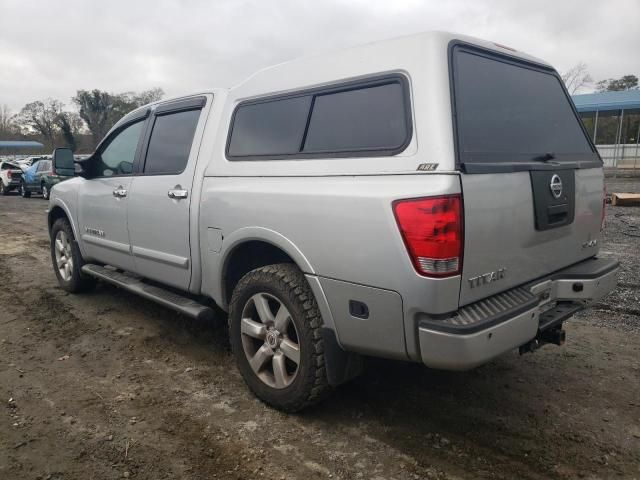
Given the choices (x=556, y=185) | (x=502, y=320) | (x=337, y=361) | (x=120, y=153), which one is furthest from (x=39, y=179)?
(x=502, y=320)

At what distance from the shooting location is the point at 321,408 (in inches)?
124

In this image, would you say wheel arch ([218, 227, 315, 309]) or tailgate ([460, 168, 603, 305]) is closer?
tailgate ([460, 168, 603, 305])

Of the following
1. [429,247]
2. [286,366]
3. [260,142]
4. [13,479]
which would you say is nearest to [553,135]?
[429,247]

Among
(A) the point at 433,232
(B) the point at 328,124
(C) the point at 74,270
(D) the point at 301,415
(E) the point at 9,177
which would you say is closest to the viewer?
(A) the point at 433,232

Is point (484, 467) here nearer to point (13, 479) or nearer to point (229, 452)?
point (229, 452)

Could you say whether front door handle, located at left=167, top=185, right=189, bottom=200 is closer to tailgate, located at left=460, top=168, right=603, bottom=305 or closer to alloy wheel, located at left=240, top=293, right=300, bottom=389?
alloy wheel, located at left=240, top=293, right=300, bottom=389

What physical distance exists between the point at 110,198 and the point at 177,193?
1.21 m

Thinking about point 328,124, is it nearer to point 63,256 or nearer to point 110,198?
point 110,198

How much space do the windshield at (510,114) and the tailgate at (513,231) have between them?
15 cm

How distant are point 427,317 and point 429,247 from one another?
0.33 meters

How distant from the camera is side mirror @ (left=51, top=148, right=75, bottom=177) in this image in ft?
16.0

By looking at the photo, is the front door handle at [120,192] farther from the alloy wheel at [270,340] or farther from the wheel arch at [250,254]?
the alloy wheel at [270,340]

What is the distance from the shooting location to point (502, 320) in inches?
94.4

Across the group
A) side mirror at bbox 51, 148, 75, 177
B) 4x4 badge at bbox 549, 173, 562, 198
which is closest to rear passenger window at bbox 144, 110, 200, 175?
side mirror at bbox 51, 148, 75, 177
